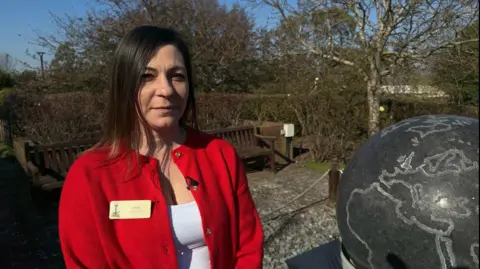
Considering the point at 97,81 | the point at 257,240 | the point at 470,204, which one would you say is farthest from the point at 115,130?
the point at 97,81

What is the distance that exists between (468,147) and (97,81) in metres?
12.9

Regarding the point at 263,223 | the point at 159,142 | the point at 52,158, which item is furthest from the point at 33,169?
the point at 159,142

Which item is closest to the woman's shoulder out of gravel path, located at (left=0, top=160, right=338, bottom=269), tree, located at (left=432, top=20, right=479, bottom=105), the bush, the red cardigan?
the red cardigan

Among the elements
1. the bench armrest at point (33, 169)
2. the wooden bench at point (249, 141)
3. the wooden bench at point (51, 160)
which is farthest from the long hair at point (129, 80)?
the wooden bench at point (249, 141)

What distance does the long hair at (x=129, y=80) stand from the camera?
173 centimetres

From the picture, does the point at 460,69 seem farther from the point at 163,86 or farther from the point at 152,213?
the point at 152,213

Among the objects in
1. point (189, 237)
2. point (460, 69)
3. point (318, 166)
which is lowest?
point (318, 166)

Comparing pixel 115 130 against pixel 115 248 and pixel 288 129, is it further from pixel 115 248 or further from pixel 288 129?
pixel 288 129

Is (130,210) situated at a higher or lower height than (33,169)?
higher

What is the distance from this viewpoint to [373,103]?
9.92 meters

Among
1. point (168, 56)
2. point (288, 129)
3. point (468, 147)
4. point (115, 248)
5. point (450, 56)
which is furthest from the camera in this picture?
point (288, 129)

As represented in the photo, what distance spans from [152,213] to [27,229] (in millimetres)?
5122

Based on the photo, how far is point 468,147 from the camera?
8.06ft

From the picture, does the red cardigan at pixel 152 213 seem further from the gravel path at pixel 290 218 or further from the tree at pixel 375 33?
the tree at pixel 375 33
